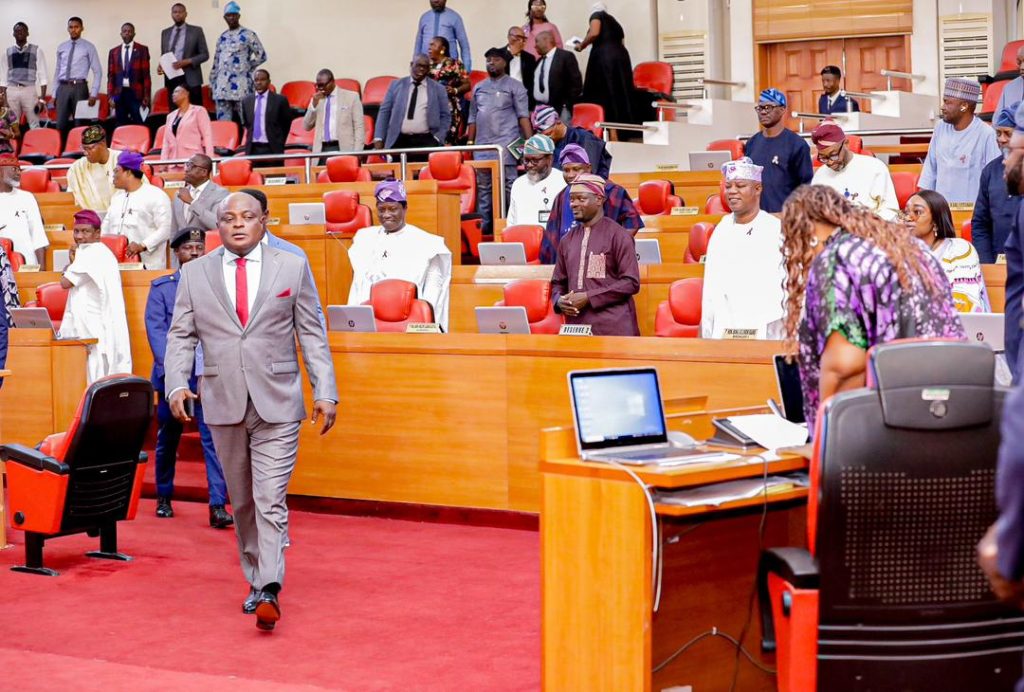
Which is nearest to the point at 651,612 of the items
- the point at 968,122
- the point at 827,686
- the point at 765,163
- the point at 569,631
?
the point at 569,631

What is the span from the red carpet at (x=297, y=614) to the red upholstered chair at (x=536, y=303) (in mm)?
1219

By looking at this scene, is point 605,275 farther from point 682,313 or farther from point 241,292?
point 241,292

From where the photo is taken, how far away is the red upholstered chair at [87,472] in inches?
227

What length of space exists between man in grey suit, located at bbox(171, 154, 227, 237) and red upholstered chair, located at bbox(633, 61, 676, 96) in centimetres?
644

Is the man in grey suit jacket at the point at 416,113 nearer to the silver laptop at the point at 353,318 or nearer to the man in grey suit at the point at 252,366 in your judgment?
the silver laptop at the point at 353,318

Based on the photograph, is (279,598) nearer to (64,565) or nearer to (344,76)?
(64,565)

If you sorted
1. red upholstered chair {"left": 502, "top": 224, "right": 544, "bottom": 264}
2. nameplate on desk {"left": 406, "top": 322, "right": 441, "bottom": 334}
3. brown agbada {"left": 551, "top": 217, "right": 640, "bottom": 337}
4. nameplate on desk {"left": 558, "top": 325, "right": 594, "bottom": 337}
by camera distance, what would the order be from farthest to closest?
red upholstered chair {"left": 502, "top": 224, "right": 544, "bottom": 264}
nameplate on desk {"left": 406, "top": 322, "right": 441, "bottom": 334}
brown agbada {"left": 551, "top": 217, "right": 640, "bottom": 337}
nameplate on desk {"left": 558, "top": 325, "right": 594, "bottom": 337}

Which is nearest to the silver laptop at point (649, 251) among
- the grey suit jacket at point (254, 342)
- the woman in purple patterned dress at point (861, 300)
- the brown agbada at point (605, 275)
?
the brown agbada at point (605, 275)

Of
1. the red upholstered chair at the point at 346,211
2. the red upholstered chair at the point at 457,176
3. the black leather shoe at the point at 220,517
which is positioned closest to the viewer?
the black leather shoe at the point at 220,517

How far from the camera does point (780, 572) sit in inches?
119

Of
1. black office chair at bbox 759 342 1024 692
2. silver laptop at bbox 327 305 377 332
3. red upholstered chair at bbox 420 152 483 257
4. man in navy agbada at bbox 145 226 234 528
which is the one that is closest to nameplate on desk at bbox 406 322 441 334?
silver laptop at bbox 327 305 377 332

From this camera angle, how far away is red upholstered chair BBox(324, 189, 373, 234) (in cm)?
991

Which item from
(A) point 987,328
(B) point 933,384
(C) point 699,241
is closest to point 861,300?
(B) point 933,384

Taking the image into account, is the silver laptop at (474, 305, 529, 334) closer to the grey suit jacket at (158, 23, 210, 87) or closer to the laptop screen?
the laptop screen
